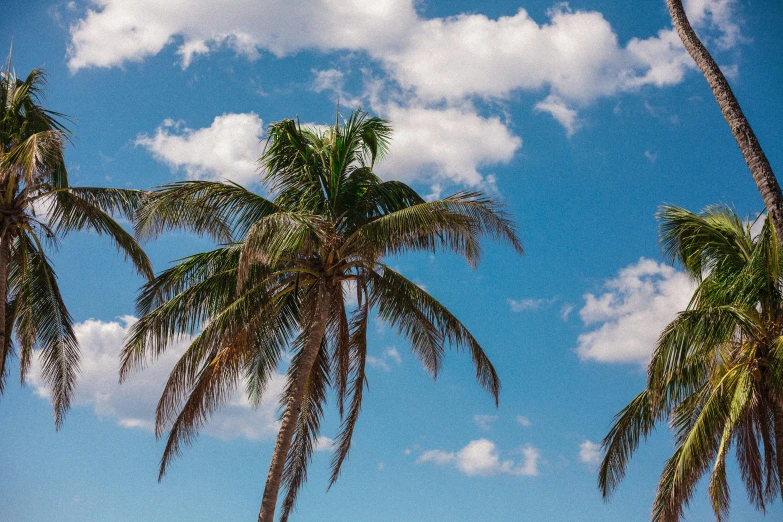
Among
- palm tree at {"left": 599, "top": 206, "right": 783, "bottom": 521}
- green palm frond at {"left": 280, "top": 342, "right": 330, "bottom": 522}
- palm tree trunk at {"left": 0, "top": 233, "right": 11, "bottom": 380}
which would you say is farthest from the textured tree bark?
palm tree at {"left": 599, "top": 206, "right": 783, "bottom": 521}

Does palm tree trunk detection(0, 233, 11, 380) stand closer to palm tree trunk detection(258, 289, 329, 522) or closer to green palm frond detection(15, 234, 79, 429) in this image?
green palm frond detection(15, 234, 79, 429)

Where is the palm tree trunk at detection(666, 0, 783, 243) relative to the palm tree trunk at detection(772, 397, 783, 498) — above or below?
above

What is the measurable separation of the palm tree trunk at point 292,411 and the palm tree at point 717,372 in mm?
5314

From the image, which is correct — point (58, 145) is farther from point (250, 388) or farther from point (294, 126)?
point (250, 388)

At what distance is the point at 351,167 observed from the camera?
1634 cm

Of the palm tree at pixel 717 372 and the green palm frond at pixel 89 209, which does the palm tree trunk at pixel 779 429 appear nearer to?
the palm tree at pixel 717 372

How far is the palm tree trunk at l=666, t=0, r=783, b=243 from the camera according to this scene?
1036 cm

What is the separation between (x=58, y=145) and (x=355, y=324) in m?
5.86

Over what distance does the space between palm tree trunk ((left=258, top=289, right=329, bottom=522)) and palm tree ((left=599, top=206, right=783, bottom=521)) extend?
17.4ft

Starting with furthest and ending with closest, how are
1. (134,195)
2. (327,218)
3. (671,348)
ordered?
1. (134,195)
2. (327,218)
3. (671,348)

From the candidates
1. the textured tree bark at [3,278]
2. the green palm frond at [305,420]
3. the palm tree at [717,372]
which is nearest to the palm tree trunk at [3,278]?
the textured tree bark at [3,278]

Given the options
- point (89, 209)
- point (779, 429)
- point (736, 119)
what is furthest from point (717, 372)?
point (89, 209)

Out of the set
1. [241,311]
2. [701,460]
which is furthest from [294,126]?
[701,460]

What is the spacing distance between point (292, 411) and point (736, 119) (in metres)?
7.93
